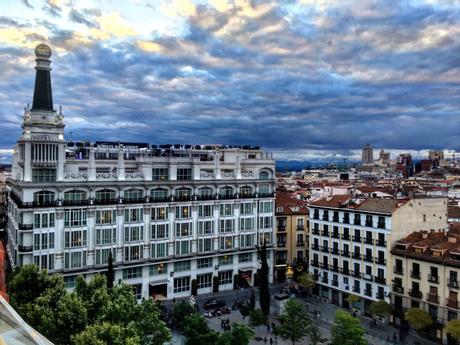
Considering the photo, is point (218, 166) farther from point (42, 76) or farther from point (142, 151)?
point (42, 76)

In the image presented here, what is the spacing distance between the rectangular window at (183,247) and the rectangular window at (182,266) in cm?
195

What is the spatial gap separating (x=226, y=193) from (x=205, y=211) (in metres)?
5.81

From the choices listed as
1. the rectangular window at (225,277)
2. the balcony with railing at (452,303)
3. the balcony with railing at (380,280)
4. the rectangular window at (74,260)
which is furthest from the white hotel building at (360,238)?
the rectangular window at (74,260)

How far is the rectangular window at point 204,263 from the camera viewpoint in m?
88.9

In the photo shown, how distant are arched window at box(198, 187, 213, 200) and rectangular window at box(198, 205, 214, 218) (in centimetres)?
175

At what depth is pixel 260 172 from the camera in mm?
96562

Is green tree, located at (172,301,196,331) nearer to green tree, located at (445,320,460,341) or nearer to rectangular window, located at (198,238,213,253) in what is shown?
rectangular window, located at (198,238,213,253)

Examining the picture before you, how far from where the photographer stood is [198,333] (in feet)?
167

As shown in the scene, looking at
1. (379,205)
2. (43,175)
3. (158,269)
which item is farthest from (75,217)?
(379,205)

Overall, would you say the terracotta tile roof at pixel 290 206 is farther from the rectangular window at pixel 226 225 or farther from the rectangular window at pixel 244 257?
the rectangular window at pixel 226 225

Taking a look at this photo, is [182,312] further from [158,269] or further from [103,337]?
[103,337]

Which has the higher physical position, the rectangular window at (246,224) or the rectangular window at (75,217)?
the rectangular window at (75,217)

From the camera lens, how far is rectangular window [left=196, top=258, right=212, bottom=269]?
88.9m

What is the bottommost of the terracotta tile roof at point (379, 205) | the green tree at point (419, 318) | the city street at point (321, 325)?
the city street at point (321, 325)
